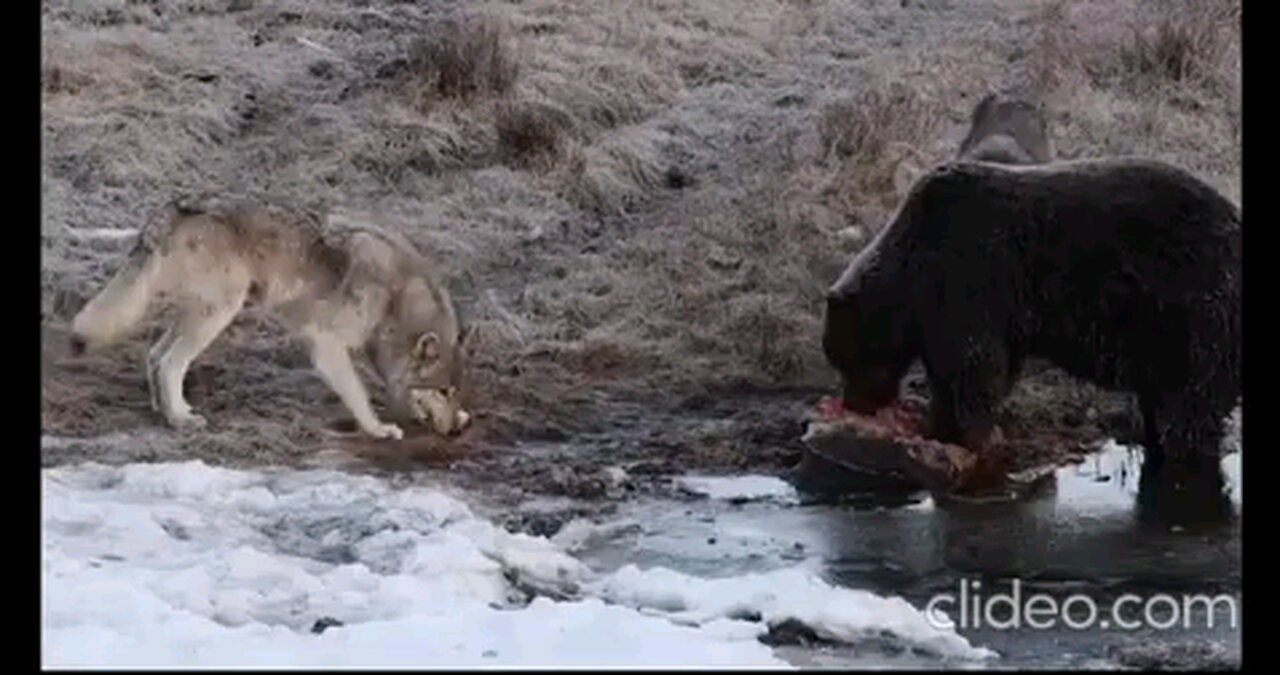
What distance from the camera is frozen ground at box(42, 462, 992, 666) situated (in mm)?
6879

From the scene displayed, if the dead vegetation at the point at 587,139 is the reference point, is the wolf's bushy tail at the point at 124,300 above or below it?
below

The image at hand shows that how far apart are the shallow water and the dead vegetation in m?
1.90

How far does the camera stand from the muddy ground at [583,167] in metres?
10.8

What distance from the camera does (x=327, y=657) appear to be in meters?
6.66

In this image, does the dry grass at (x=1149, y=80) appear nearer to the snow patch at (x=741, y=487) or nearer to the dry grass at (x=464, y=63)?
the dry grass at (x=464, y=63)

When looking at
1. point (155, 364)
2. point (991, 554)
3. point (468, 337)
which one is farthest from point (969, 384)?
point (155, 364)

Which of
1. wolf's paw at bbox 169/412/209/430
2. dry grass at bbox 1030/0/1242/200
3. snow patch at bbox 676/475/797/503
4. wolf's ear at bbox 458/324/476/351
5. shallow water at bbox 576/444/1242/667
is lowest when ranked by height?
shallow water at bbox 576/444/1242/667

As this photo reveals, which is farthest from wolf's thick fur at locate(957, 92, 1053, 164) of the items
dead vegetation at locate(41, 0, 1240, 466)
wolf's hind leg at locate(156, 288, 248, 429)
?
wolf's hind leg at locate(156, 288, 248, 429)

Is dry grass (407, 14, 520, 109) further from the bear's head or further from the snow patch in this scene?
the snow patch

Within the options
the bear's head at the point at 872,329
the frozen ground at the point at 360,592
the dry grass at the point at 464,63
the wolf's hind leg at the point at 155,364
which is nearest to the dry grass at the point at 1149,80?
the dry grass at the point at 464,63

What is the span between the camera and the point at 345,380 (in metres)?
10.7

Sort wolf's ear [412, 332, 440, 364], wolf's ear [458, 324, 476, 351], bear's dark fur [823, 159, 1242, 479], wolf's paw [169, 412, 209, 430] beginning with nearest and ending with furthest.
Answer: bear's dark fur [823, 159, 1242, 479] → wolf's paw [169, 412, 209, 430] → wolf's ear [412, 332, 440, 364] → wolf's ear [458, 324, 476, 351]

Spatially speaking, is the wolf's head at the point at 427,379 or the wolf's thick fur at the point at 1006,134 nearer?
the wolf's head at the point at 427,379

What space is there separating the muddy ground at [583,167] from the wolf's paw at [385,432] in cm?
13
